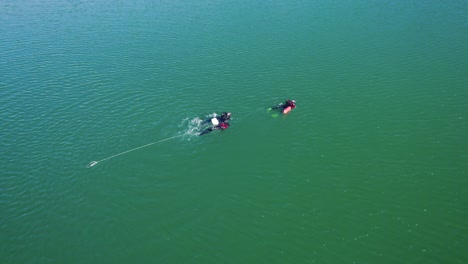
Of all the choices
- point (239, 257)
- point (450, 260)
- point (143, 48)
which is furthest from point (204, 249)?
point (143, 48)

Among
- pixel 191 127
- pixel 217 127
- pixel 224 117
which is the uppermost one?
pixel 224 117

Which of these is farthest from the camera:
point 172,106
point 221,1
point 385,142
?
point 221,1

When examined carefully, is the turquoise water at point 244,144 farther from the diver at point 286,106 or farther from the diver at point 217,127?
the diver at point 286,106

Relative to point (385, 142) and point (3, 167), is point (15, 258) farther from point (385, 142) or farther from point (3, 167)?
point (385, 142)

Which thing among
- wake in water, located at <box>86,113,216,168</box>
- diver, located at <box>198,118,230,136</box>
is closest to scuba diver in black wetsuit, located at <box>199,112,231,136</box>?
diver, located at <box>198,118,230,136</box>

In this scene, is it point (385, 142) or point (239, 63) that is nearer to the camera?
point (385, 142)

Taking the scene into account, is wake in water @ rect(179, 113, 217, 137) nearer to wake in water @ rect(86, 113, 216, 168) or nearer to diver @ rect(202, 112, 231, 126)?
wake in water @ rect(86, 113, 216, 168)

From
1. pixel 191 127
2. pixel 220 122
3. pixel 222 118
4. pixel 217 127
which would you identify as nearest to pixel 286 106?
pixel 222 118

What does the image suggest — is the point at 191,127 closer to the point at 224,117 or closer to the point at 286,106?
the point at 224,117
